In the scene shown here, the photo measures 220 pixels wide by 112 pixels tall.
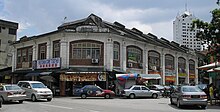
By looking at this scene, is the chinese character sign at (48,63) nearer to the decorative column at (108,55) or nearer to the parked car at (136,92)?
the decorative column at (108,55)

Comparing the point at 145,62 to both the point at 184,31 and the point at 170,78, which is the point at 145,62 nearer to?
the point at 170,78

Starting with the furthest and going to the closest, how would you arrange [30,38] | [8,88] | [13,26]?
[13,26], [30,38], [8,88]

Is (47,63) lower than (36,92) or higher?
higher

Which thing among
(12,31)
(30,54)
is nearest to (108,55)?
(30,54)

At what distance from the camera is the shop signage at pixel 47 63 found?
35478mm

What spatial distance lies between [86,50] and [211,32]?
56.1ft

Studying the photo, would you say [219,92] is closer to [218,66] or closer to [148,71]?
[218,66]

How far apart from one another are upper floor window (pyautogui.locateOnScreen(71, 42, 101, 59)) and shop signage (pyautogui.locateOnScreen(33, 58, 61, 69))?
2.01m

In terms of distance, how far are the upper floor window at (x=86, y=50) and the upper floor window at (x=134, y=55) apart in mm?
5331

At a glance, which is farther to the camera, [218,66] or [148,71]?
[148,71]

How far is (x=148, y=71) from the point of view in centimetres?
4247

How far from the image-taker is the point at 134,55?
131 feet

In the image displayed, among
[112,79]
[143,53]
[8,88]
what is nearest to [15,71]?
[112,79]

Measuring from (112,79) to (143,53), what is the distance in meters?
8.24
